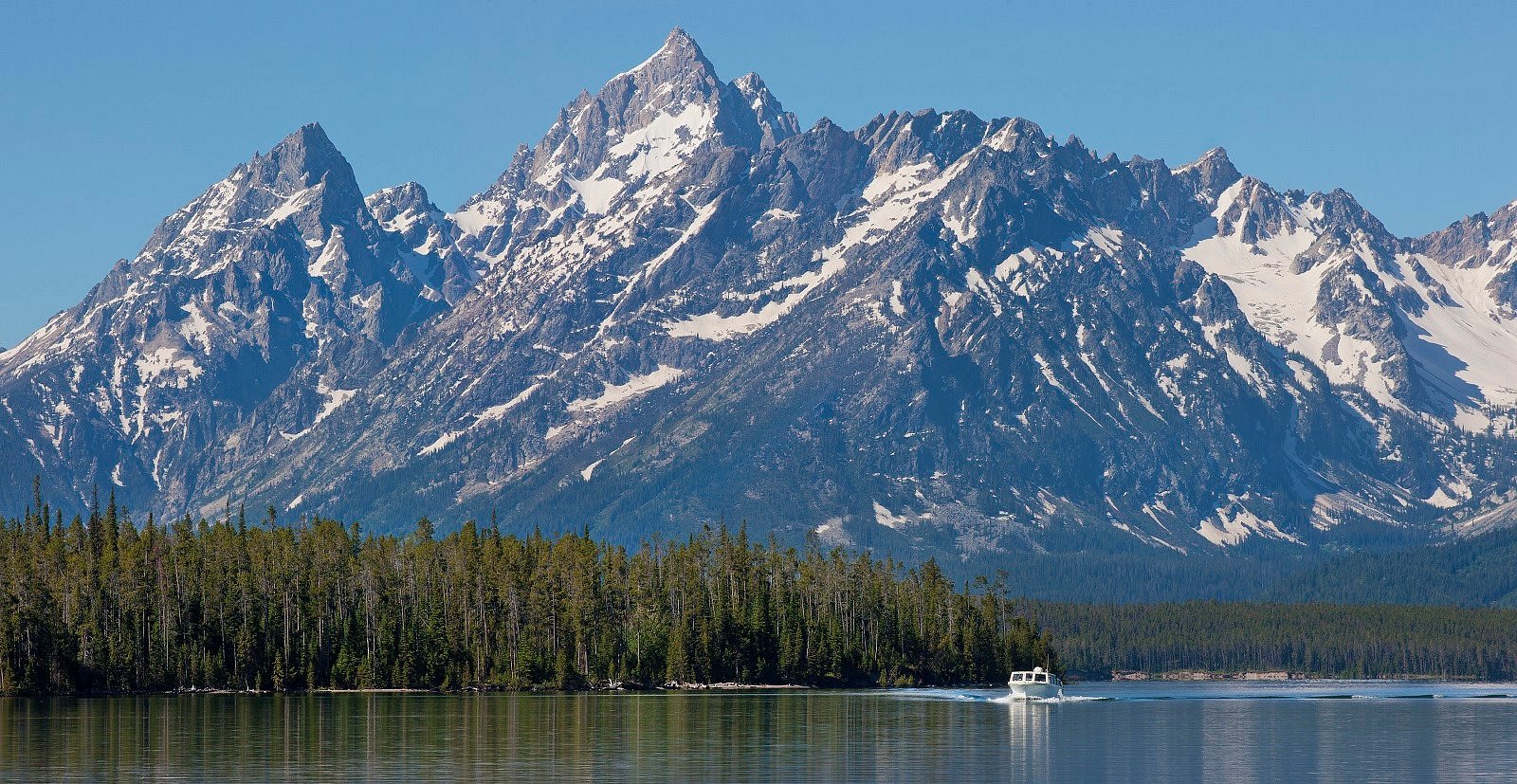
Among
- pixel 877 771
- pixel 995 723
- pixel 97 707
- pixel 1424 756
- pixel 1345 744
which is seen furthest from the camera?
pixel 97 707

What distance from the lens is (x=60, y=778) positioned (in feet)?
388

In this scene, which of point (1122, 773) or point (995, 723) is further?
point (995, 723)

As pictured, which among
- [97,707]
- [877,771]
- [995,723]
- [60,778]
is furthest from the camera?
[97,707]

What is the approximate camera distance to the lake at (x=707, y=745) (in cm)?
12600

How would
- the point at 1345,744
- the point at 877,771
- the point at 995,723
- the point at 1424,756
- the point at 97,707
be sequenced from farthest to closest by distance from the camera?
the point at 97,707
the point at 995,723
the point at 1345,744
the point at 1424,756
the point at 877,771

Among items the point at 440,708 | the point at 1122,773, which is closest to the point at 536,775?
the point at 1122,773

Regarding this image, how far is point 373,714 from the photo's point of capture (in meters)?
182

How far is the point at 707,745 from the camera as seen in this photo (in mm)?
145750

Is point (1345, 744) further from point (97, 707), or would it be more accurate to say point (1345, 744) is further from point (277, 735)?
point (97, 707)

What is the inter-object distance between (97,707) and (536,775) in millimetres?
88512

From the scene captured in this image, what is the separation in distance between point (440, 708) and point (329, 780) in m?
77.0

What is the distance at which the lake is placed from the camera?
4961 inches

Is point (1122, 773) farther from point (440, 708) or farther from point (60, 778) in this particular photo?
point (440, 708)

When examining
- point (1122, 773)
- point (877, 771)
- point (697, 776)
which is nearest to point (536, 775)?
point (697, 776)
